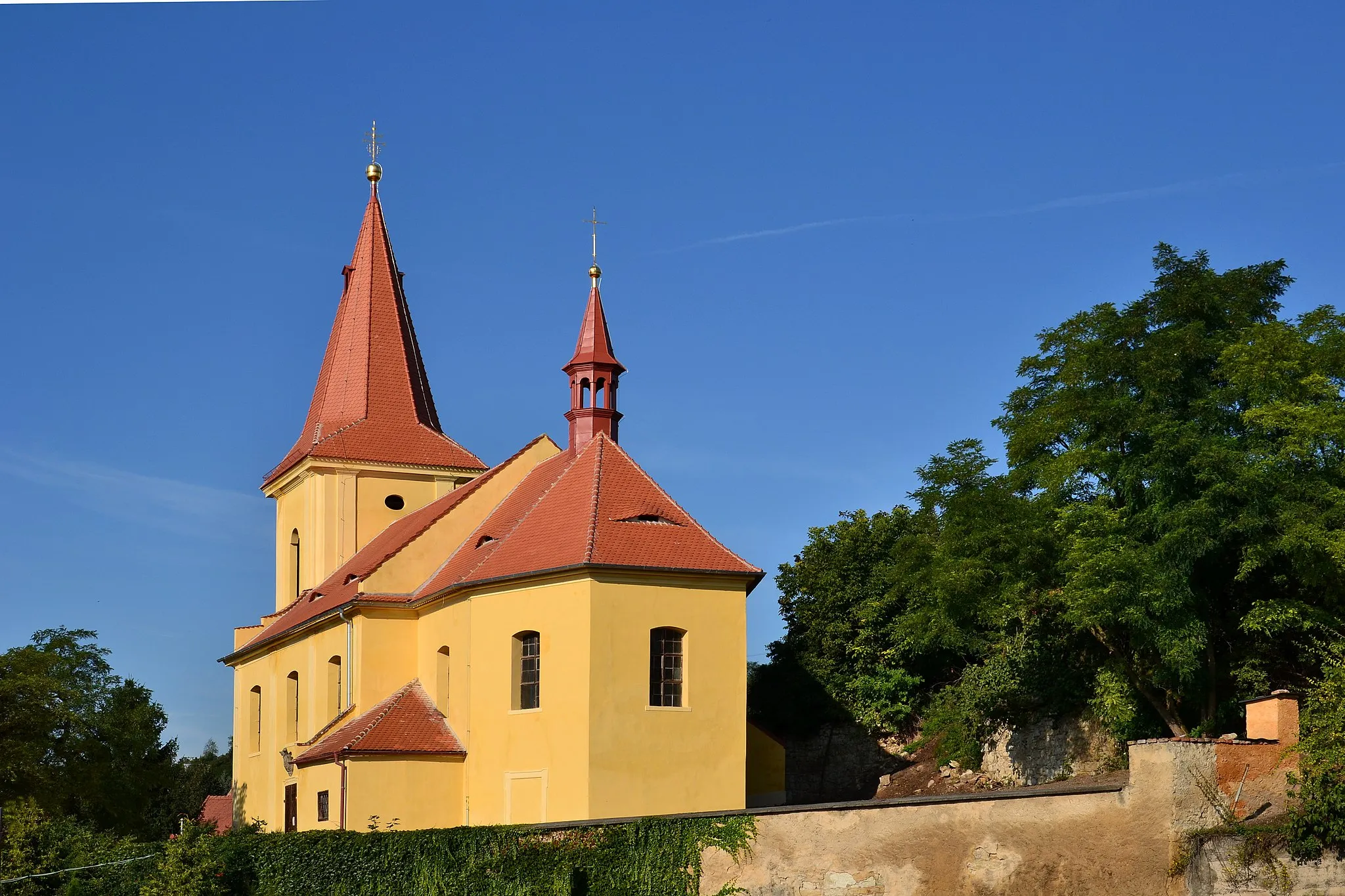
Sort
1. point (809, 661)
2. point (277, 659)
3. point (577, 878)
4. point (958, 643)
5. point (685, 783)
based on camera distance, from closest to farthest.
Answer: point (577, 878), point (685, 783), point (958, 643), point (277, 659), point (809, 661)

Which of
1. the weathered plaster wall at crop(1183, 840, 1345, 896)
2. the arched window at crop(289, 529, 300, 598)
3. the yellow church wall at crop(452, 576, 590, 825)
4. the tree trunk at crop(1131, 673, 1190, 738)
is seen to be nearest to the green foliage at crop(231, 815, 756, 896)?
the yellow church wall at crop(452, 576, 590, 825)

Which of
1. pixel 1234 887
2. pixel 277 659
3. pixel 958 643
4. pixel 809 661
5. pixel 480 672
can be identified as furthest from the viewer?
pixel 809 661

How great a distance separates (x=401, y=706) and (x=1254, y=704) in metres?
18.9

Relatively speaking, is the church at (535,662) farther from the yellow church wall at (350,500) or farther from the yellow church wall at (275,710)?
the yellow church wall at (350,500)

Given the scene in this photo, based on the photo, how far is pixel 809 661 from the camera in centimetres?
4653

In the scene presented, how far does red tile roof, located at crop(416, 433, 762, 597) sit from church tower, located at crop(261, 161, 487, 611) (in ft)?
29.0

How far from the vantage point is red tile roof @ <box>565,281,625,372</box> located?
36844 mm

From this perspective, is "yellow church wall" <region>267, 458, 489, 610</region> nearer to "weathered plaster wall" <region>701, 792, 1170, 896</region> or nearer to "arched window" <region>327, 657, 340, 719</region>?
"arched window" <region>327, 657, 340, 719</region>

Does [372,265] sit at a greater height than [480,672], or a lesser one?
greater

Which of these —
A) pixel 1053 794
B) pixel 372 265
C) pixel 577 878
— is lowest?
pixel 577 878

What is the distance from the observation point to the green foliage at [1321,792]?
1864 cm

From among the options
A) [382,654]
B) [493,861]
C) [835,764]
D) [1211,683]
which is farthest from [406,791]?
[835,764]

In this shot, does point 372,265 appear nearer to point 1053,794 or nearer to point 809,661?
point 809,661

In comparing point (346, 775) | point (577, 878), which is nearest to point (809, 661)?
point (346, 775)
